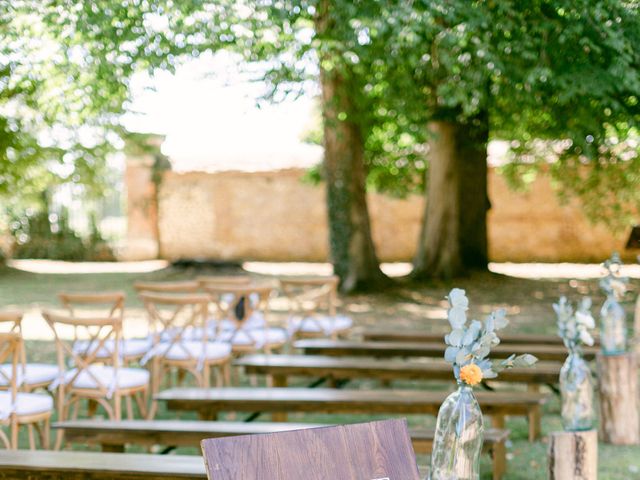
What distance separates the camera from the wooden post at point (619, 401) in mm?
5668

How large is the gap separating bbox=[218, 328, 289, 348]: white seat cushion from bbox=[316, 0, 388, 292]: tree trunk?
20.9 feet

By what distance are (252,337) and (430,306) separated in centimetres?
637

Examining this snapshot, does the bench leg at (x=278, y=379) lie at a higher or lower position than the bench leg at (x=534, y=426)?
higher

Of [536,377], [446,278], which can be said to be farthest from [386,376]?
[446,278]

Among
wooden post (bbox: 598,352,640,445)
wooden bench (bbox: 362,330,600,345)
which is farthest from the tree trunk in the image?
wooden post (bbox: 598,352,640,445)

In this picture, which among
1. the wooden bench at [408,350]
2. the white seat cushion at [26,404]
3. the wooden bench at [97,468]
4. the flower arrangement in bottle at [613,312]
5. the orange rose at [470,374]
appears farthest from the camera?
the wooden bench at [408,350]

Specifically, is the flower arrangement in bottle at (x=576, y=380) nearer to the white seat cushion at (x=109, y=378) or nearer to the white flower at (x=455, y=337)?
the white flower at (x=455, y=337)

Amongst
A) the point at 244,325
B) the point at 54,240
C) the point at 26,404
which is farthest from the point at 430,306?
the point at 54,240

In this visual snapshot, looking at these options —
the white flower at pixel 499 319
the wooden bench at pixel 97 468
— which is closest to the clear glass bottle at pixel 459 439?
the white flower at pixel 499 319

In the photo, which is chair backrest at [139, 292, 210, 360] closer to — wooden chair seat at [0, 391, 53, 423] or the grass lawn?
the grass lawn

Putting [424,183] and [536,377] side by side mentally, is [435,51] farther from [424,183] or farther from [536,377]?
[424,183]

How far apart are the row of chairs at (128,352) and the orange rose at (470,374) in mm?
2641

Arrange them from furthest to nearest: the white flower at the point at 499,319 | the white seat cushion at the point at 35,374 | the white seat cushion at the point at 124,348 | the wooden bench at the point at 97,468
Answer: the white seat cushion at the point at 124,348 < the white seat cushion at the point at 35,374 < the wooden bench at the point at 97,468 < the white flower at the point at 499,319

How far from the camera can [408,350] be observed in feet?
21.9
